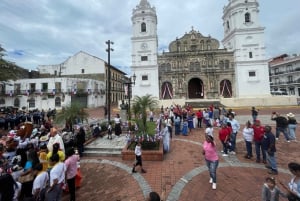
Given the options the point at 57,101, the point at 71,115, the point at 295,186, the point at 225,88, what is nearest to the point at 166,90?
the point at 225,88

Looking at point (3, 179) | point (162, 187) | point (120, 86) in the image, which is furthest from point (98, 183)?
point (120, 86)

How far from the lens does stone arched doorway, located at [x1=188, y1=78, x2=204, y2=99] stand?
3841cm

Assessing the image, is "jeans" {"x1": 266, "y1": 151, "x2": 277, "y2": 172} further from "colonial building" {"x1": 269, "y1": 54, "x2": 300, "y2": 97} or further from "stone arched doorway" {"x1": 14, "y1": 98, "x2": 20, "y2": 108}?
"colonial building" {"x1": 269, "y1": 54, "x2": 300, "y2": 97}

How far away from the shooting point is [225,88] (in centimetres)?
3597

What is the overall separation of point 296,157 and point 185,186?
5.69 m

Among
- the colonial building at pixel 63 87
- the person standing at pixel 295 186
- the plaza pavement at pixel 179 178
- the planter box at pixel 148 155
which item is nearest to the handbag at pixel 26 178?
the plaza pavement at pixel 179 178

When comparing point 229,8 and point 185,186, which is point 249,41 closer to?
point 229,8

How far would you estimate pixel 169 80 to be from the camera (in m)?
36.4

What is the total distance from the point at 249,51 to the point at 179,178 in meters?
35.7

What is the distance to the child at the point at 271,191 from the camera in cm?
356

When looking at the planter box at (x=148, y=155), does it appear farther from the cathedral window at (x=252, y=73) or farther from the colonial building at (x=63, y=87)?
the cathedral window at (x=252, y=73)

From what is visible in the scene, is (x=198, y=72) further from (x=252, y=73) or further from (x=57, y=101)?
(x=57, y=101)

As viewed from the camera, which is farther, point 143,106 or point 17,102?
point 17,102

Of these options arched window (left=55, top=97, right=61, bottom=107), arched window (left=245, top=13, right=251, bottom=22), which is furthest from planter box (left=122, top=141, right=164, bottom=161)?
arched window (left=245, top=13, right=251, bottom=22)
